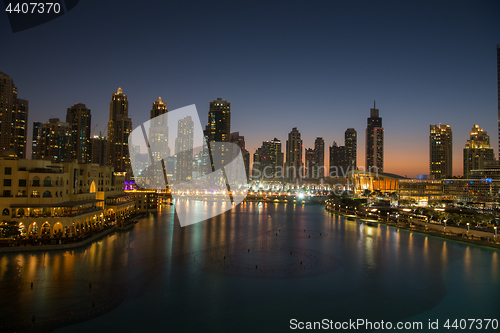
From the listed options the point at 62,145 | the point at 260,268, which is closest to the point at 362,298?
the point at 260,268

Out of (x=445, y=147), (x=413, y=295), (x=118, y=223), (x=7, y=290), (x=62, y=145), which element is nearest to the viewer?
(x=7, y=290)

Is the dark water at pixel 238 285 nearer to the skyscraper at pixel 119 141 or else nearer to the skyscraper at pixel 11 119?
the skyscraper at pixel 11 119

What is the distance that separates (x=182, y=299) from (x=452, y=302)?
29.8 feet

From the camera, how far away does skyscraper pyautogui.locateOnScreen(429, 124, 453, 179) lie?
93.9 m

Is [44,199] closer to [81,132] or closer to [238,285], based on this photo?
[238,285]

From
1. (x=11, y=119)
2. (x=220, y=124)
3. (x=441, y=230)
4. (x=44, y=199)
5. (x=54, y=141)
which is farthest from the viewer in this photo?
(x=220, y=124)

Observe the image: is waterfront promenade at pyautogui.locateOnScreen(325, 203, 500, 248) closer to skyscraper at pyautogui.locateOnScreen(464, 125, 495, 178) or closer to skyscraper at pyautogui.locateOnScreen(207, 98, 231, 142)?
skyscraper at pyautogui.locateOnScreen(464, 125, 495, 178)

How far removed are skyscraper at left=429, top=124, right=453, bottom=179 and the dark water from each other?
83.0 meters

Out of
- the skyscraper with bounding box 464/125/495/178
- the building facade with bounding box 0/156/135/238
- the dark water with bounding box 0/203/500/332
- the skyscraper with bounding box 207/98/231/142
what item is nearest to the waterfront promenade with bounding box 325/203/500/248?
the dark water with bounding box 0/203/500/332

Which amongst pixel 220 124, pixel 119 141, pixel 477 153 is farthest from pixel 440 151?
pixel 119 141

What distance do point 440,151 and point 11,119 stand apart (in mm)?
104136

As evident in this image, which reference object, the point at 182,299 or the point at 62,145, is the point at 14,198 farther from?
the point at 62,145

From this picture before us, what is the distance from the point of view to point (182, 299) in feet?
36.5

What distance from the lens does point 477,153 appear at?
80.2 metres
